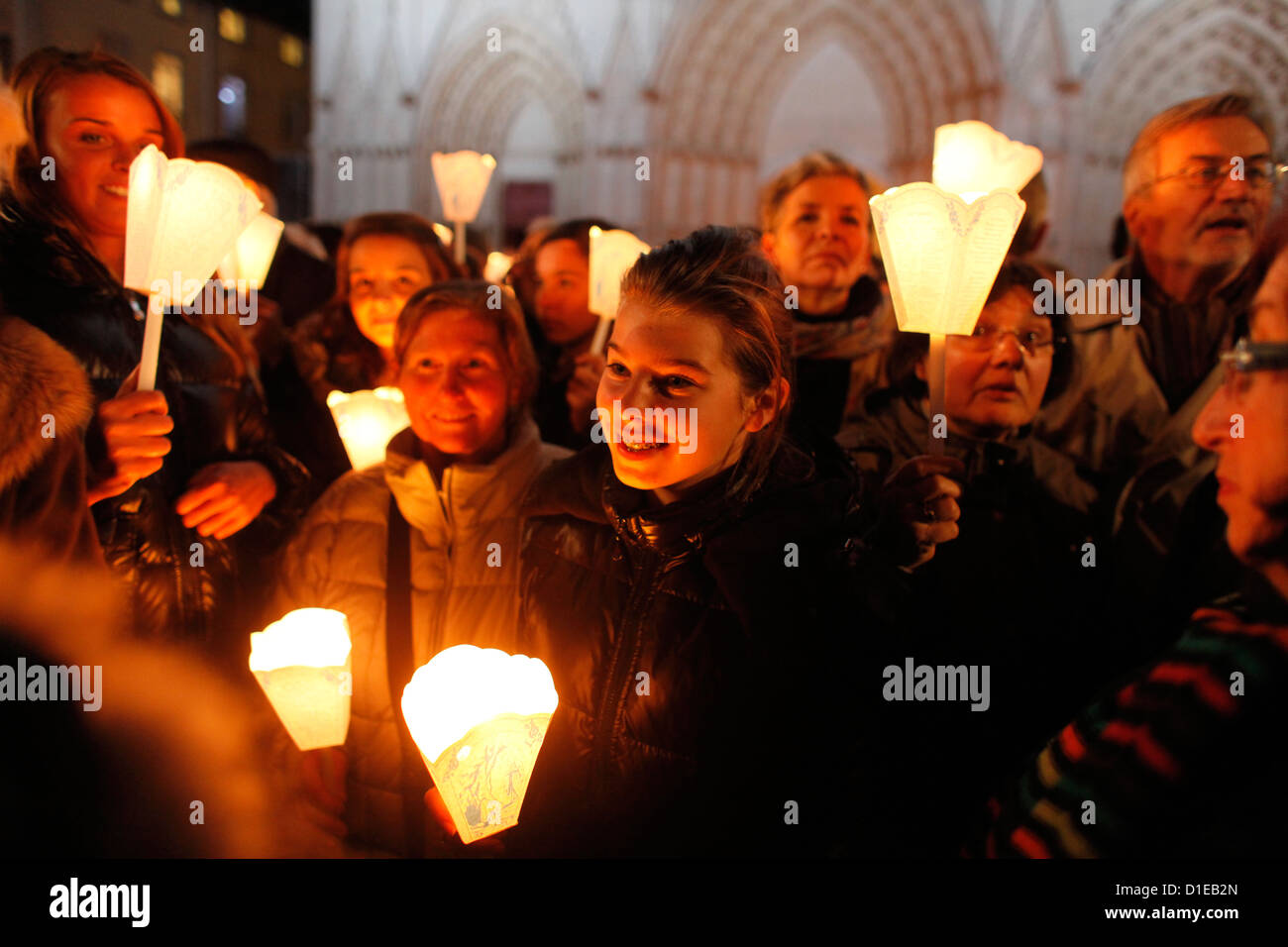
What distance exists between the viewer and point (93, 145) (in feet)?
6.44

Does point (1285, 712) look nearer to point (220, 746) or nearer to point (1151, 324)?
point (1151, 324)

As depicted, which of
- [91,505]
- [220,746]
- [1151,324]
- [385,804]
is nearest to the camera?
[91,505]

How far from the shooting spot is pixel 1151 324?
246 centimetres

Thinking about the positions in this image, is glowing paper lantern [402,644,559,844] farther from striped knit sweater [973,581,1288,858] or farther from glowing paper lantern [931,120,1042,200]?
glowing paper lantern [931,120,1042,200]

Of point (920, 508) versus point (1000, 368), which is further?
point (1000, 368)

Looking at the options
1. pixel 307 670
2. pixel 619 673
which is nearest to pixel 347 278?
pixel 307 670

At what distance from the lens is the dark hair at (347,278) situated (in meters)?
2.93

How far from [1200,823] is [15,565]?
6.66 feet

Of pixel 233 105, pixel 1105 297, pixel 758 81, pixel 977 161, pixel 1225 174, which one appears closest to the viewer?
pixel 977 161

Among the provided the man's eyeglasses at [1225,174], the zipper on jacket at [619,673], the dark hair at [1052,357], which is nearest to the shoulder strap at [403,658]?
the zipper on jacket at [619,673]

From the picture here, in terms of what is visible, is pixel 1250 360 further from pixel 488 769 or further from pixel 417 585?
pixel 417 585

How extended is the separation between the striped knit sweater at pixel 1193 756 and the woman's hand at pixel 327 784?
149cm

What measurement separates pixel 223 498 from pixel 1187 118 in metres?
2.66
